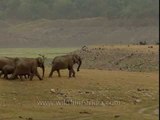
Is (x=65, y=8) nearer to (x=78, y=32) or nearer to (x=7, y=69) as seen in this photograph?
(x=78, y=32)

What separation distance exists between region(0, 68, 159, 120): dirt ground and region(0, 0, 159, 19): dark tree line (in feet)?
179

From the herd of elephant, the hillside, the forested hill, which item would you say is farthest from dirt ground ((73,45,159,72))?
the hillside

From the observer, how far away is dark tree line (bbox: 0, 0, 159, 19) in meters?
78.1

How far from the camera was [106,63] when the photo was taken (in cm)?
3431

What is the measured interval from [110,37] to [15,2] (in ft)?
82.7

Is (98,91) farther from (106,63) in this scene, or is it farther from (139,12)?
(139,12)

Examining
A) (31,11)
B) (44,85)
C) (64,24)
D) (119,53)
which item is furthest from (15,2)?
(44,85)

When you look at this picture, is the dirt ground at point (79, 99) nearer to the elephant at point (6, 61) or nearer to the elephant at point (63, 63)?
the elephant at point (63, 63)

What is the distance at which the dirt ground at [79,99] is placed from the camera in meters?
15.9

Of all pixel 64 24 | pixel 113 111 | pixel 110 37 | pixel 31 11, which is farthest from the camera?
pixel 31 11

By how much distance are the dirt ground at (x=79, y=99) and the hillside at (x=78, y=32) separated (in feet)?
131

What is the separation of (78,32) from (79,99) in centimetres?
4962

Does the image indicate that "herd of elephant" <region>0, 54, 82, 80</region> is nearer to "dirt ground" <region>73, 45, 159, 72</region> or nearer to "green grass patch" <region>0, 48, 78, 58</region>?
"dirt ground" <region>73, 45, 159, 72</region>

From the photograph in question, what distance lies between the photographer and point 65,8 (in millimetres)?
82500
